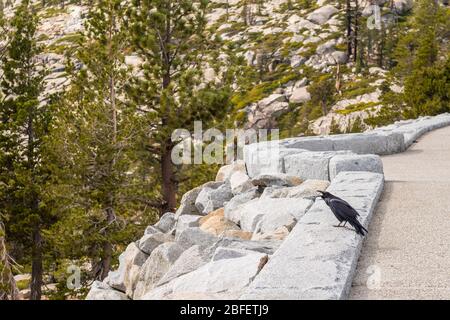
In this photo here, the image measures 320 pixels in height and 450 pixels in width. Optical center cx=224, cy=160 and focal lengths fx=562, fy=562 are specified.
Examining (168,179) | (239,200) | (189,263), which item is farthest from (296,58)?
(189,263)

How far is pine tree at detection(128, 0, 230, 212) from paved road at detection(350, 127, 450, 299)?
11268mm

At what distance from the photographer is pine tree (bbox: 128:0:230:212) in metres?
20.1

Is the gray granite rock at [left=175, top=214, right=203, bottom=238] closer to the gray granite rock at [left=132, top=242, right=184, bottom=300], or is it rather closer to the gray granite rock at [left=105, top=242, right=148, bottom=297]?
the gray granite rock at [left=105, top=242, right=148, bottom=297]

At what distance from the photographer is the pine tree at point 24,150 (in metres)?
24.8

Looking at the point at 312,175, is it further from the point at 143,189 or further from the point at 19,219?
the point at 19,219

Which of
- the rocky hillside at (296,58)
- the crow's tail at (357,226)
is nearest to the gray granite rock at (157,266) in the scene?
the crow's tail at (357,226)

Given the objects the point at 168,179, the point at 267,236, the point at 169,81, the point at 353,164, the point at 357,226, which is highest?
the point at 169,81

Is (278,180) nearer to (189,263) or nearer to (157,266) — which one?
(157,266)

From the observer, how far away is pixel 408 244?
5520 mm

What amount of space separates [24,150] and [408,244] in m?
23.3

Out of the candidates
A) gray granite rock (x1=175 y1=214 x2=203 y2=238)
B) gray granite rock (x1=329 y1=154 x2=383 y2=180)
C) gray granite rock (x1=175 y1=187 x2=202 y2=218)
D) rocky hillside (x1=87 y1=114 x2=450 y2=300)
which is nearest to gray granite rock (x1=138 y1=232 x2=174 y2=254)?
rocky hillside (x1=87 y1=114 x2=450 y2=300)

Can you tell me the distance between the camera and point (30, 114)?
1021 inches

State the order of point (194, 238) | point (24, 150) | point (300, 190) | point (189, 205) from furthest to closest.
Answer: point (24, 150) < point (189, 205) < point (300, 190) < point (194, 238)
